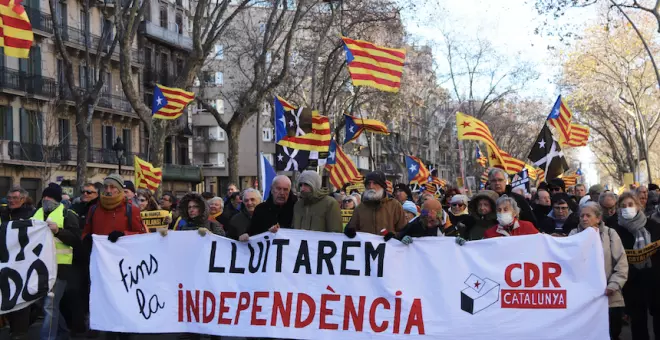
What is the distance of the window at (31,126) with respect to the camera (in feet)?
126

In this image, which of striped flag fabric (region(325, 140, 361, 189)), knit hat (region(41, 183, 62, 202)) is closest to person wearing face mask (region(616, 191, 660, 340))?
knit hat (region(41, 183, 62, 202))

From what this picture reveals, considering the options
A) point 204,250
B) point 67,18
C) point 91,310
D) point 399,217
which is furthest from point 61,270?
point 67,18

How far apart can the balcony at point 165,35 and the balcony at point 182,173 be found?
709 cm

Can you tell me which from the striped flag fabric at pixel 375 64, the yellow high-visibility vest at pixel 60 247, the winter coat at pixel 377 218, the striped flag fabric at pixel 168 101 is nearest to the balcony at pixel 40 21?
the striped flag fabric at pixel 168 101

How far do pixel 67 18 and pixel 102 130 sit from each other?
6205 millimetres

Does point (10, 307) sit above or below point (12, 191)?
below

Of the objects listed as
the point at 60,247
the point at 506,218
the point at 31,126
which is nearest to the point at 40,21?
the point at 31,126

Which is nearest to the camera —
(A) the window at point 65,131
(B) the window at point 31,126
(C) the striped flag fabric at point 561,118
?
(C) the striped flag fabric at point 561,118

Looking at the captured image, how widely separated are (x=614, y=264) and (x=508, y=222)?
0.93 m

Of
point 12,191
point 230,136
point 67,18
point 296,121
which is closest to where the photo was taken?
point 12,191

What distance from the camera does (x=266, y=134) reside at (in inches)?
2729

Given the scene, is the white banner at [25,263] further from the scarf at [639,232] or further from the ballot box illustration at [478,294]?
the scarf at [639,232]

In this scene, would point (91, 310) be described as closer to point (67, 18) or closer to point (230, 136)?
point (230, 136)

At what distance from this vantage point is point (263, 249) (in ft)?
26.7
